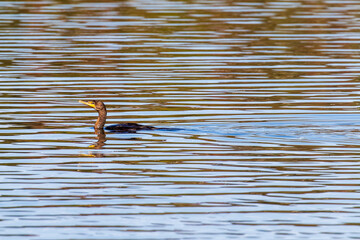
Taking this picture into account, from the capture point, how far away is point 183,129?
1681cm

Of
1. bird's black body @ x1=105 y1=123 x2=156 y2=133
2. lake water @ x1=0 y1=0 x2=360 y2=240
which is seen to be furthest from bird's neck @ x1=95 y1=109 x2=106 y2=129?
bird's black body @ x1=105 y1=123 x2=156 y2=133

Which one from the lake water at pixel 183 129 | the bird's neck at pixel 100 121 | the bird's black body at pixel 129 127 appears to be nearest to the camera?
the lake water at pixel 183 129

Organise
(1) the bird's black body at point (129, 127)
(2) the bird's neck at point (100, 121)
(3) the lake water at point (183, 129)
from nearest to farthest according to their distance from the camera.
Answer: (3) the lake water at point (183, 129) → (1) the bird's black body at point (129, 127) → (2) the bird's neck at point (100, 121)

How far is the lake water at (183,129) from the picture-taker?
11.1 metres

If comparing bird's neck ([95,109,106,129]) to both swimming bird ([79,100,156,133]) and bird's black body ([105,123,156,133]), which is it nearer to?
swimming bird ([79,100,156,133])

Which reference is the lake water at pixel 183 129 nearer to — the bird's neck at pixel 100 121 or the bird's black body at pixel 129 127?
the bird's black body at pixel 129 127

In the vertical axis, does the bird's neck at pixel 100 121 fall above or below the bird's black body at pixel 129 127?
below

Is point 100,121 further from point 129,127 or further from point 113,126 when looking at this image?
point 129,127

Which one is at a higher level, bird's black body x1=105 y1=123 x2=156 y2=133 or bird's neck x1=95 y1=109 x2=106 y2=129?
bird's black body x1=105 y1=123 x2=156 y2=133

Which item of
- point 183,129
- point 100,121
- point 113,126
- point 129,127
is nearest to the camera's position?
point 129,127

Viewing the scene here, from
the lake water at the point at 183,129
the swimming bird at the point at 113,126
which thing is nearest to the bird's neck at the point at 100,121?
the swimming bird at the point at 113,126

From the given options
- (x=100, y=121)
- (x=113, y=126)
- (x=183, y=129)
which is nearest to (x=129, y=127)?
(x=113, y=126)

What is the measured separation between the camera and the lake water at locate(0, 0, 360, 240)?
1111cm

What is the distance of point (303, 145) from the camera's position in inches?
604
